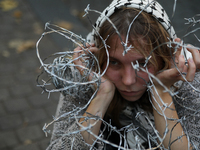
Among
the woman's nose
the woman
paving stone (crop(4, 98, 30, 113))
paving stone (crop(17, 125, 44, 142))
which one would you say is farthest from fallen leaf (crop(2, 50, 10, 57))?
the woman's nose

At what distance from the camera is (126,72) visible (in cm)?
115

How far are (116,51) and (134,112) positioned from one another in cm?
40

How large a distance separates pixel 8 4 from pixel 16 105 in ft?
6.54

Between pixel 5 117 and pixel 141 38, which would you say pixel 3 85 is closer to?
pixel 5 117

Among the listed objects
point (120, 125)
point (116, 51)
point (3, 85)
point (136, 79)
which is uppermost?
point (116, 51)

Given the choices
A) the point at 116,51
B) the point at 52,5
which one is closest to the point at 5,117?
the point at 116,51

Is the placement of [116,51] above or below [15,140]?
above

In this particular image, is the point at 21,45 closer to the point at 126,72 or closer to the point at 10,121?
the point at 10,121

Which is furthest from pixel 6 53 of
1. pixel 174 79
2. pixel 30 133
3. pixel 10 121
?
pixel 174 79

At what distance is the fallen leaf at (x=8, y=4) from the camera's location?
3859 millimetres

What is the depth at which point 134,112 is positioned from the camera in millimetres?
1391


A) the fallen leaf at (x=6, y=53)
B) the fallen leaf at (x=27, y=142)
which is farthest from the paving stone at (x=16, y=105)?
the fallen leaf at (x=6, y=53)

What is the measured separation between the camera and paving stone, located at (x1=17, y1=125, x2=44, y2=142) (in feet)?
7.80

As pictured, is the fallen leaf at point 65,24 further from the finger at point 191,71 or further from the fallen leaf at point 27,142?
the finger at point 191,71
